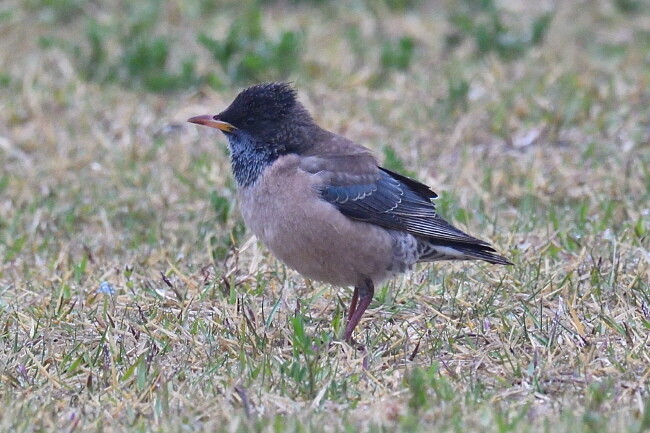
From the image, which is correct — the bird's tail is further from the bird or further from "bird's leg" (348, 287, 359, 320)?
"bird's leg" (348, 287, 359, 320)

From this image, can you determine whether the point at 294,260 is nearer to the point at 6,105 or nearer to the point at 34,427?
the point at 34,427

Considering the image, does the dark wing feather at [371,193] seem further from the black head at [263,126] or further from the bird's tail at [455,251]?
the black head at [263,126]

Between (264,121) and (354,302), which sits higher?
(264,121)

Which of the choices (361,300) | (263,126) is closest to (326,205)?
(361,300)

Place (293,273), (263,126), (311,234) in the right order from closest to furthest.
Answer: (311,234)
(263,126)
(293,273)

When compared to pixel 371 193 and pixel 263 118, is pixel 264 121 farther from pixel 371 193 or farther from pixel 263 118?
pixel 371 193

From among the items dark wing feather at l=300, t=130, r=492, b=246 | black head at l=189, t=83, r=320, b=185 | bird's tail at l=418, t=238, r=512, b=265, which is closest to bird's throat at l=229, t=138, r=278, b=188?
black head at l=189, t=83, r=320, b=185

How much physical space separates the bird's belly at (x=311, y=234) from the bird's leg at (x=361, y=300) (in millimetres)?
41

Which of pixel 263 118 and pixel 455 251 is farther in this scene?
pixel 263 118

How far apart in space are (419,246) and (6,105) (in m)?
4.90

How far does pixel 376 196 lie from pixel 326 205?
0.41 metres

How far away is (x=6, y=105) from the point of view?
32.0 ft

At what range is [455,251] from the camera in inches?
246

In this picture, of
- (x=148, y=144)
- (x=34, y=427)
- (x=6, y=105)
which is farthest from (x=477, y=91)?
(x=34, y=427)
